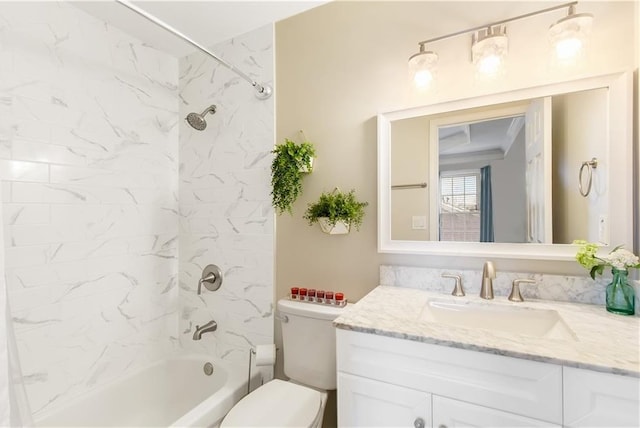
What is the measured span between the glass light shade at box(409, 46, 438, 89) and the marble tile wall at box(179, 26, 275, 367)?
820 mm

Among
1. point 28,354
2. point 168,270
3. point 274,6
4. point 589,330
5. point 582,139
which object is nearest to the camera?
point 589,330

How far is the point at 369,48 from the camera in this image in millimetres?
1521

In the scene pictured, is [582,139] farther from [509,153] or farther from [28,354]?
[28,354]

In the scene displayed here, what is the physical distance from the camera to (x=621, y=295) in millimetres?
1035

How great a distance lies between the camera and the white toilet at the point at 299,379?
3.87ft

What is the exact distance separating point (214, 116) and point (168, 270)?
1.08 metres

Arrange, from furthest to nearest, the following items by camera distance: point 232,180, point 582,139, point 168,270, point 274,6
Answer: point 168,270 < point 232,180 < point 274,6 < point 582,139

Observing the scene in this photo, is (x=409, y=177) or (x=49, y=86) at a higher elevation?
(x=49, y=86)

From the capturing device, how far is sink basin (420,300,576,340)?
3.54 feet

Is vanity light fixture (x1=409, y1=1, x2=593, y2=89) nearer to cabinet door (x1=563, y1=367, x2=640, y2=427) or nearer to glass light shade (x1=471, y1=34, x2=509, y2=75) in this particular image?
glass light shade (x1=471, y1=34, x2=509, y2=75)

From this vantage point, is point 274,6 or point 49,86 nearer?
point 49,86

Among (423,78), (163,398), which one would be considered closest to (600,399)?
(423,78)

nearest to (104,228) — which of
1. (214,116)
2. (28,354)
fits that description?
(28,354)

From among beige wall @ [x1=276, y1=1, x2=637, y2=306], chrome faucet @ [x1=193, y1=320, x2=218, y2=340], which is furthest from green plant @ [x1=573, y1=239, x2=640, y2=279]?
chrome faucet @ [x1=193, y1=320, x2=218, y2=340]
